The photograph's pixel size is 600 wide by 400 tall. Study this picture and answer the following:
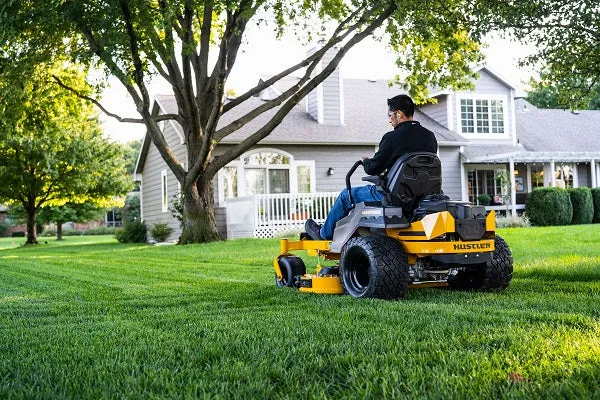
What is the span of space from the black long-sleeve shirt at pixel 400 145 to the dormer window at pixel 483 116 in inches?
802

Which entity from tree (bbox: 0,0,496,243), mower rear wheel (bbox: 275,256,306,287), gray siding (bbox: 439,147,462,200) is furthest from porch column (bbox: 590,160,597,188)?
mower rear wheel (bbox: 275,256,306,287)

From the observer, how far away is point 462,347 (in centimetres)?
353

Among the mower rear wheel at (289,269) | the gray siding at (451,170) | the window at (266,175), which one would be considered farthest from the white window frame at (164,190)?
the mower rear wheel at (289,269)

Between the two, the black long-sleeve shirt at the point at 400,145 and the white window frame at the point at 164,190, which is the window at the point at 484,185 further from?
the black long-sleeve shirt at the point at 400,145

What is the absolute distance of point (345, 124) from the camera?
Result: 23.9m

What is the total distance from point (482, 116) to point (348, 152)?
6.22m

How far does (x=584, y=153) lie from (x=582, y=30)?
1969 cm

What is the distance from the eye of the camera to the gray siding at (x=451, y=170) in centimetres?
2502

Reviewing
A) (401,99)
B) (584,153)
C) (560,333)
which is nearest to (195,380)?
(560,333)

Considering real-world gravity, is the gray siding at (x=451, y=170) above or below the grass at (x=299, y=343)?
above

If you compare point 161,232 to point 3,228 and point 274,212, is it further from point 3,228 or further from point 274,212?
point 3,228

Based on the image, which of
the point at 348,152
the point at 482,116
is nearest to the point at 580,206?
the point at 482,116

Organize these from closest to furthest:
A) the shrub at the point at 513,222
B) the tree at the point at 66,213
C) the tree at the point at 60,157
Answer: the tree at the point at 60,157 → the shrub at the point at 513,222 → the tree at the point at 66,213

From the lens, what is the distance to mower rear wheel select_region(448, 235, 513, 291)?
235 inches
